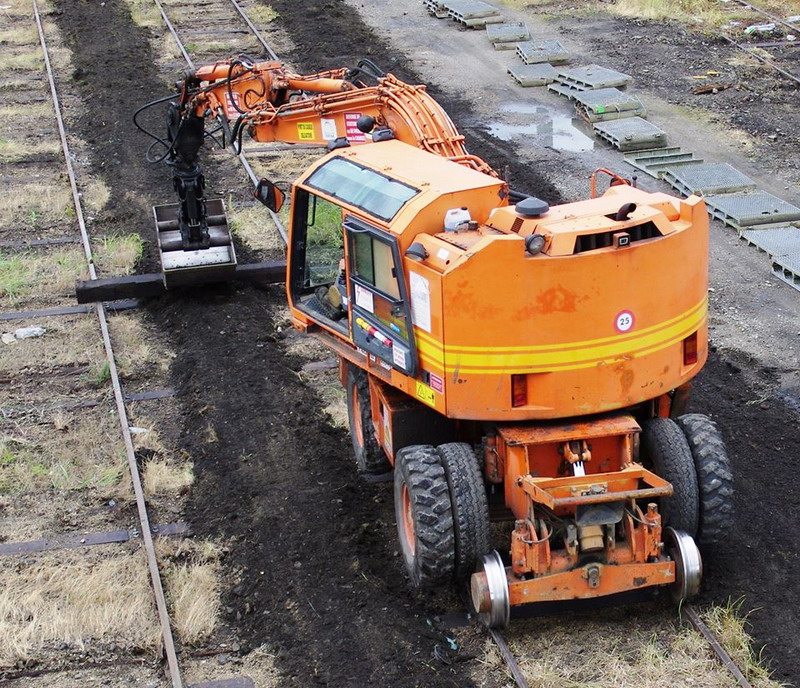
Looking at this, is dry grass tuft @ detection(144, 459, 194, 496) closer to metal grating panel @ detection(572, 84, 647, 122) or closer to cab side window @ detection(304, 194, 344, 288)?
cab side window @ detection(304, 194, 344, 288)

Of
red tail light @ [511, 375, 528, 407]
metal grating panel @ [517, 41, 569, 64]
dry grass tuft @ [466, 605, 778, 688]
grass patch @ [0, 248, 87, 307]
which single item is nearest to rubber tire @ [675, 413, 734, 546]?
dry grass tuft @ [466, 605, 778, 688]

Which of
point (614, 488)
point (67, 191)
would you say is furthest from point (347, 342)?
point (67, 191)

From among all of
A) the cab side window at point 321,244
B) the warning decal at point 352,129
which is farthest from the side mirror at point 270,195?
the warning decal at point 352,129

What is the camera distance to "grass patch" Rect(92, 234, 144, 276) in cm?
1495

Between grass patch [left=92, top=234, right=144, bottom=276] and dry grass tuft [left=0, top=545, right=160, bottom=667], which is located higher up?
dry grass tuft [left=0, top=545, right=160, bottom=667]

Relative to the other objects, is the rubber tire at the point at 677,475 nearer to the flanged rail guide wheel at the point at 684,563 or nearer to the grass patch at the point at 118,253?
the flanged rail guide wheel at the point at 684,563

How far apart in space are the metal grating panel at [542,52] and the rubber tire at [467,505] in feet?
51.2

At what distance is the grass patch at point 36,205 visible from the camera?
1661 centimetres

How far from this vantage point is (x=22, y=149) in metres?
19.4

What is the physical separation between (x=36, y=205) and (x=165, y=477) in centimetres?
789

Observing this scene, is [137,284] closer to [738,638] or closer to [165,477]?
[165,477]

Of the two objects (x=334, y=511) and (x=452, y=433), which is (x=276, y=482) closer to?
(x=334, y=511)

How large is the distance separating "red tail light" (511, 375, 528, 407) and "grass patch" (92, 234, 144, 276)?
316 inches

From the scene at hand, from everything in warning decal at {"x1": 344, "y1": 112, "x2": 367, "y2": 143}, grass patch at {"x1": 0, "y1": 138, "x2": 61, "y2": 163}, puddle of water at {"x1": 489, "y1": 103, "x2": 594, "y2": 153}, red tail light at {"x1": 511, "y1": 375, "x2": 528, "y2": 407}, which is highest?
warning decal at {"x1": 344, "y1": 112, "x2": 367, "y2": 143}
